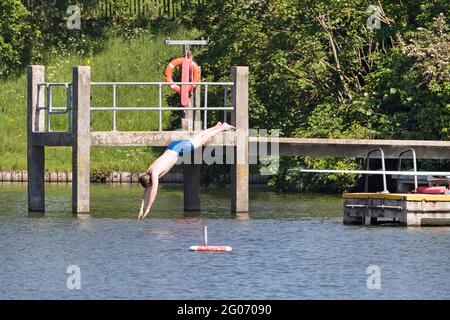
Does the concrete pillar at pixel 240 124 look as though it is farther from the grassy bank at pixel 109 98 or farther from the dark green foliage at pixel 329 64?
the grassy bank at pixel 109 98

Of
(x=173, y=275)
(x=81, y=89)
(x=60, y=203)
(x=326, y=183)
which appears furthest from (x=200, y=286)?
(x=326, y=183)

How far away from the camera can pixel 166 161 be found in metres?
46.5

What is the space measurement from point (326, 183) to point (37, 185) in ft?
42.2

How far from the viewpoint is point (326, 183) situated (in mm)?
59625

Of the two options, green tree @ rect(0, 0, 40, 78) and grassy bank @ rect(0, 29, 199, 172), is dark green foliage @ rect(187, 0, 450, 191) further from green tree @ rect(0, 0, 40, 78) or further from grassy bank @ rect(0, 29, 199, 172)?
green tree @ rect(0, 0, 40, 78)

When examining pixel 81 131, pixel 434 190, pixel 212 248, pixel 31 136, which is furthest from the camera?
pixel 31 136

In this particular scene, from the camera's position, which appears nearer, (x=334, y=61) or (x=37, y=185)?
(x=37, y=185)

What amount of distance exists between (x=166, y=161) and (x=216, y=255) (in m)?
6.95

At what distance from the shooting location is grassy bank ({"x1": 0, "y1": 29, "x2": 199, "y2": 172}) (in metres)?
66.1

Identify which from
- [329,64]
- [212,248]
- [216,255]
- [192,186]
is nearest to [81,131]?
[192,186]

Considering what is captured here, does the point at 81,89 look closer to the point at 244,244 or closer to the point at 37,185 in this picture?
the point at 37,185

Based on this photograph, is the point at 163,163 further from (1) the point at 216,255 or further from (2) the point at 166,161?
(1) the point at 216,255

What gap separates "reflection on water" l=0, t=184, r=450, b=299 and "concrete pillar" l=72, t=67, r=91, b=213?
100cm
